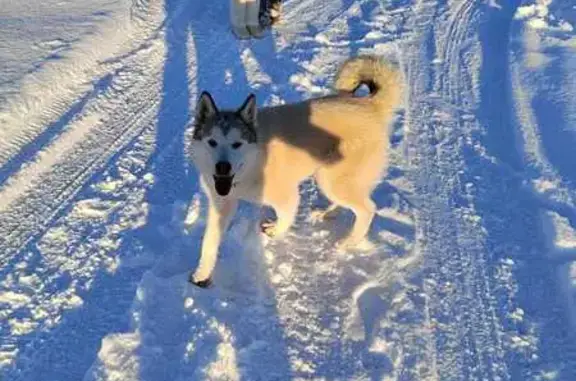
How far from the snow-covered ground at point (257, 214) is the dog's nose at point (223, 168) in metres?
0.77

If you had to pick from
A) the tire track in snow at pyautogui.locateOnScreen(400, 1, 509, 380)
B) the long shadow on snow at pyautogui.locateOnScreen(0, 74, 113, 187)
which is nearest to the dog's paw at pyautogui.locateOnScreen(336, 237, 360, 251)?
the tire track in snow at pyautogui.locateOnScreen(400, 1, 509, 380)

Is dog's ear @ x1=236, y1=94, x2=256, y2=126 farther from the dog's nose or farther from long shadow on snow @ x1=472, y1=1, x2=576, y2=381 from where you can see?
long shadow on snow @ x1=472, y1=1, x2=576, y2=381

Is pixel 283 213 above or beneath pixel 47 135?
above

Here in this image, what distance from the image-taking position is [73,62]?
21.8 feet

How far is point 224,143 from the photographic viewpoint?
4062 millimetres

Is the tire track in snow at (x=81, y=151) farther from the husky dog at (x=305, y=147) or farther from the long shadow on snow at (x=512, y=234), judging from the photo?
the long shadow on snow at (x=512, y=234)

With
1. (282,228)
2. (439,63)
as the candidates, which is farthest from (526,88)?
(282,228)

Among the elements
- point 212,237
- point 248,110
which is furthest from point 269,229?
point 248,110

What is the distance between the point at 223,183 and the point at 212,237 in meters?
0.53

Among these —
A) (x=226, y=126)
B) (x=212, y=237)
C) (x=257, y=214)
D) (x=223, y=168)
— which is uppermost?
(x=226, y=126)

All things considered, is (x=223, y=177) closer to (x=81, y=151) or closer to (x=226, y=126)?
(x=226, y=126)

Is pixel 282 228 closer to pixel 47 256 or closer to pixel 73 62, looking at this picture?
pixel 47 256

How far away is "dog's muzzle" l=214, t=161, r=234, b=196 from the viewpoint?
396 centimetres

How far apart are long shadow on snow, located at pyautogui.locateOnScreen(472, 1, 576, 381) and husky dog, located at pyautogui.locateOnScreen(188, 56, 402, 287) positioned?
90cm
